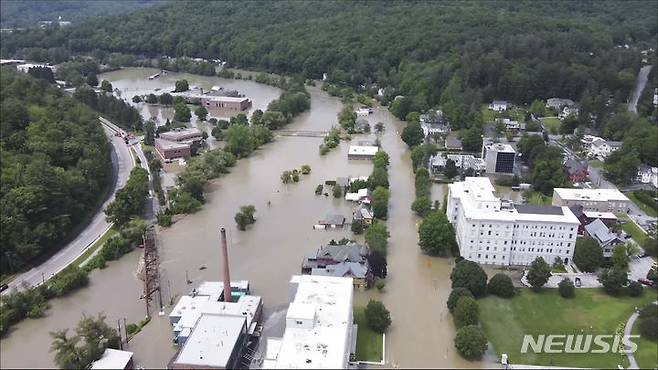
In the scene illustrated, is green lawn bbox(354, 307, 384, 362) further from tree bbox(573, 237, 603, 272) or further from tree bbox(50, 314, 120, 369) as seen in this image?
tree bbox(573, 237, 603, 272)

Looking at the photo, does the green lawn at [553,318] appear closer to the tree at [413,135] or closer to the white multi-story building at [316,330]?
the white multi-story building at [316,330]

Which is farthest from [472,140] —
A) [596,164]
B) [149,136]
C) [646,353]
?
[149,136]

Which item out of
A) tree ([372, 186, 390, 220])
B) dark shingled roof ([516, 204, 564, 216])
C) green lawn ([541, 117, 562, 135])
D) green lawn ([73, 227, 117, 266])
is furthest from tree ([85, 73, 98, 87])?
dark shingled roof ([516, 204, 564, 216])

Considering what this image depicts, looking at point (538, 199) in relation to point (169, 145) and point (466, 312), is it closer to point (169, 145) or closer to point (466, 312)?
point (466, 312)

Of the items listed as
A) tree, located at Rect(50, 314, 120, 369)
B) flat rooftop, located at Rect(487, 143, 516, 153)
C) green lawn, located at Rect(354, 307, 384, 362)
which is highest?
flat rooftop, located at Rect(487, 143, 516, 153)

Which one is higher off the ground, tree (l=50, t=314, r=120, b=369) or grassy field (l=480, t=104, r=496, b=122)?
grassy field (l=480, t=104, r=496, b=122)

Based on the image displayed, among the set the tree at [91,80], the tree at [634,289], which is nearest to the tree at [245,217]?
the tree at [634,289]
